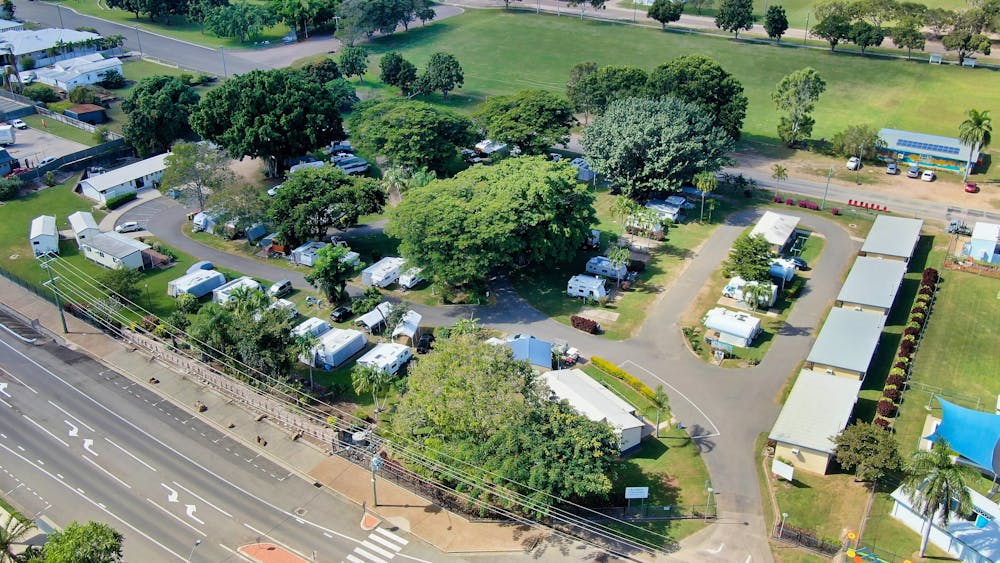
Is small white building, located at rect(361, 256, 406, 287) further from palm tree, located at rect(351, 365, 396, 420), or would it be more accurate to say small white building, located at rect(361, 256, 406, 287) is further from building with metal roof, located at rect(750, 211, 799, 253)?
building with metal roof, located at rect(750, 211, 799, 253)

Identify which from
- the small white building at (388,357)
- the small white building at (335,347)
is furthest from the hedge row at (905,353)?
the small white building at (335,347)

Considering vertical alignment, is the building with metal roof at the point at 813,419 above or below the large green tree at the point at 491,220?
below

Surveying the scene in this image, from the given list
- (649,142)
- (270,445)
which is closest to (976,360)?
(649,142)

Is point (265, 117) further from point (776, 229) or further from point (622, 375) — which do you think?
point (776, 229)

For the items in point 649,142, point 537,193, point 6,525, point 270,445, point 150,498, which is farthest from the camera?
point 649,142

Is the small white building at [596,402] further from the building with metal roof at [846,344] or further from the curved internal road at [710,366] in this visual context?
the building with metal roof at [846,344]

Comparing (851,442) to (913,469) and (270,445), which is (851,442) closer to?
(913,469)

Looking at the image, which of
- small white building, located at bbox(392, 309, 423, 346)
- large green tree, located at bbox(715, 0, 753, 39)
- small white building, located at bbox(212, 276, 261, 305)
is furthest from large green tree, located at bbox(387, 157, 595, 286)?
large green tree, located at bbox(715, 0, 753, 39)
